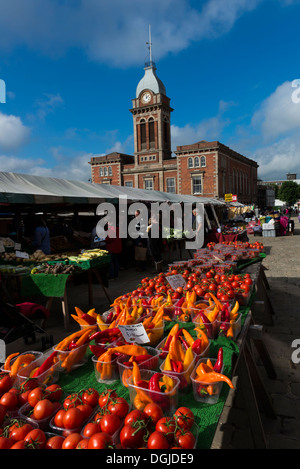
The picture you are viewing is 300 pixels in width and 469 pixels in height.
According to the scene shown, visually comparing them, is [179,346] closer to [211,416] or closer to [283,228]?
[211,416]

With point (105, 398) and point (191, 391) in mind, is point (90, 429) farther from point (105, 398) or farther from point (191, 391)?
point (191, 391)

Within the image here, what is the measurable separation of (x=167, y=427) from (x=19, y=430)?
0.65 meters

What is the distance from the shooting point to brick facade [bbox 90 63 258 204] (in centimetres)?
3997

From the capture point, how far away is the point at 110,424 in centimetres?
131

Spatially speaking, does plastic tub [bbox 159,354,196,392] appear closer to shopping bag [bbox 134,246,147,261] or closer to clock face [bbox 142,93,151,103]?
shopping bag [bbox 134,246,147,261]

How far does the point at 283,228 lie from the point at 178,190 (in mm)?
23968

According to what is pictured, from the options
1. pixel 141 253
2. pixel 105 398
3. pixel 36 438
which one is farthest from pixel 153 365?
pixel 141 253

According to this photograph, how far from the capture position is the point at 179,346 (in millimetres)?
1928

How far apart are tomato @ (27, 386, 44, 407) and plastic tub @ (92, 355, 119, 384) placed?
35 centimetres

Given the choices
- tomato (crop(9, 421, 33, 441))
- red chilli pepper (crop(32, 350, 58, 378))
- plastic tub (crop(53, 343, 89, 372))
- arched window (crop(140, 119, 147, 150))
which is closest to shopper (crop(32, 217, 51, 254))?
plastic tub (crop(53, 343, 89, 372))

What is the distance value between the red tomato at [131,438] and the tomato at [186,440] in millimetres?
161

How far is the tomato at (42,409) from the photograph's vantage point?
1409 mm
